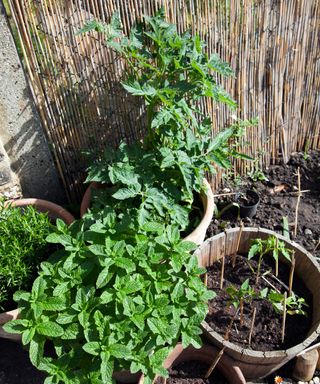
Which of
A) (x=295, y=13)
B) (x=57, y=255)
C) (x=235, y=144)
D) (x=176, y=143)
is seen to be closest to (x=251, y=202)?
(x=235, y=144)

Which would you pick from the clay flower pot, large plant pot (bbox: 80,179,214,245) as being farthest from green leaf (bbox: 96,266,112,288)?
the clay flower pot

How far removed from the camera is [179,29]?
275 cm

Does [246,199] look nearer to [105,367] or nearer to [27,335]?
[105,367]

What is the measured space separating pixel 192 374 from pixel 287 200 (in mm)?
1647

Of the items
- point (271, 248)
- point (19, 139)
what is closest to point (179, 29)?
point (19, 139)

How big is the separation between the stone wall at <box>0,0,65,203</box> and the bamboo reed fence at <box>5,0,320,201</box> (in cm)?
7

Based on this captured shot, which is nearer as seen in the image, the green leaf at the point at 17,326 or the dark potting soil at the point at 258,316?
the green leaf at the point at 17,326

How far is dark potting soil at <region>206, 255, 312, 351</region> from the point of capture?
2459mm

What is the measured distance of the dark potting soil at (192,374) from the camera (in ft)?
7.82

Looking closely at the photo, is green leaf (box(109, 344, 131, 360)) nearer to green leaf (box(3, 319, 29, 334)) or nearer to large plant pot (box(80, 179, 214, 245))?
green leaf (box(3, 319, 29, 334))

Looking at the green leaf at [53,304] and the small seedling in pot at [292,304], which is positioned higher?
the green leaf at [53,304]

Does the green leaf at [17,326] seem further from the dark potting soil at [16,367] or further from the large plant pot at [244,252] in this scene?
the large plant pot at [244,252]

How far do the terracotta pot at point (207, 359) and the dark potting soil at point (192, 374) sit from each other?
0.02 metres

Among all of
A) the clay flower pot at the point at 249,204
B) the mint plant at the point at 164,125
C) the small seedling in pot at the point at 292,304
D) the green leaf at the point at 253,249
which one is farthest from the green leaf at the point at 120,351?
the clay flower pot at the point at 249,204
